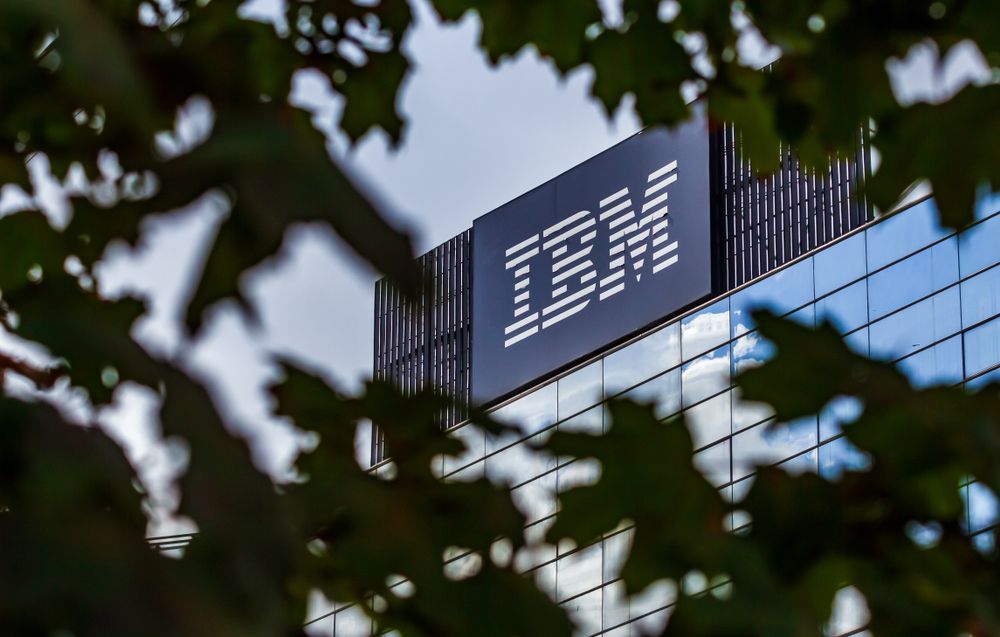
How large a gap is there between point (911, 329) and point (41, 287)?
31054mm

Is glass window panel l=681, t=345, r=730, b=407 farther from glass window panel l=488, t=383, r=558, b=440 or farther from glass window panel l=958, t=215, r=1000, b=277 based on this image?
glass window panel l=958, t=215, r=1000, b=277

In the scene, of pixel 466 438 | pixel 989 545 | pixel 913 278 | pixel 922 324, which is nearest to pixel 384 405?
pixel 466 438

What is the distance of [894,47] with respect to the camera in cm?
193

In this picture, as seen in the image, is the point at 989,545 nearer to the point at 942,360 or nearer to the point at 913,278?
the point at 942,360

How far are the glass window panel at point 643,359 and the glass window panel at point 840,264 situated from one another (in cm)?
422

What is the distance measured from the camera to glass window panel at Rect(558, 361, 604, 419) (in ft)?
124

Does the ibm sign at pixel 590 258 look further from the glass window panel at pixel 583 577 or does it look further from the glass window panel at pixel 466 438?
the glass window panel at pixel 466 438

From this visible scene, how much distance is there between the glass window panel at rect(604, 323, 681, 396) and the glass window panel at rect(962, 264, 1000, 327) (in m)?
7.82

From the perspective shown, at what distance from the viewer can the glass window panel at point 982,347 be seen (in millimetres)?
29672

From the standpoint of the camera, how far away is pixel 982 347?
30.0m

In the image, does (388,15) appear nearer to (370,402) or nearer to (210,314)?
(370,402)

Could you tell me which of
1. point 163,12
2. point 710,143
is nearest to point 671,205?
point 710,143

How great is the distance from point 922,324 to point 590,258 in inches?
358

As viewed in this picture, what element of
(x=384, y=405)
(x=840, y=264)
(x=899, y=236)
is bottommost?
(x=840, y=264)
